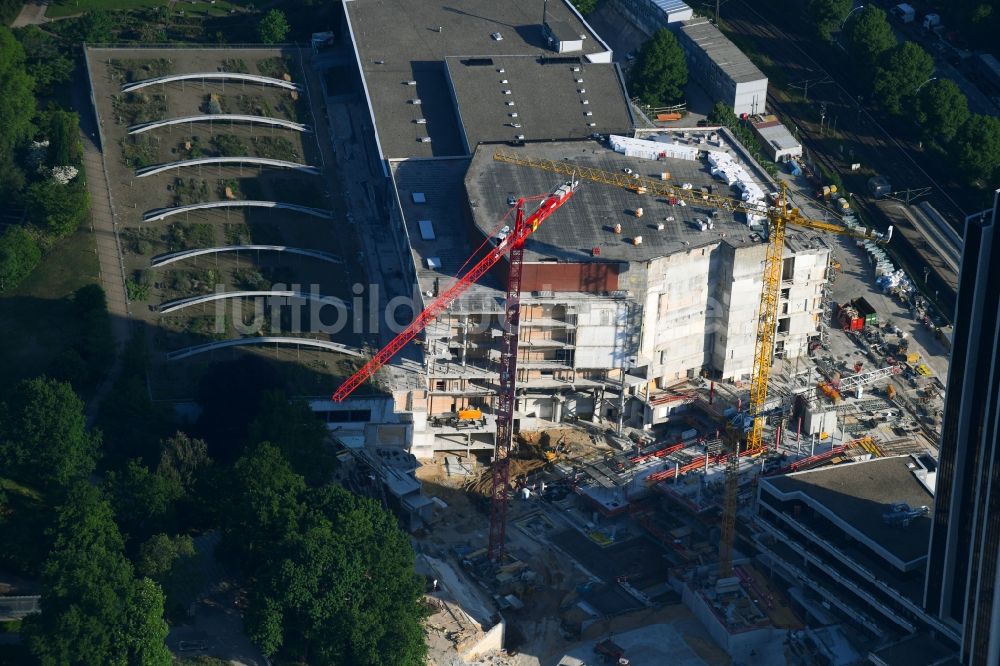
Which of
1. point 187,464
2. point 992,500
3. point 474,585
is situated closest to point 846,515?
point 992,500

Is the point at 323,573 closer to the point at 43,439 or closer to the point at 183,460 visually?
the point at 183,460

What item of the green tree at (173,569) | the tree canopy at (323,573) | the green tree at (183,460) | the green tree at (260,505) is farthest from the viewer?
the green tree at (183,460)

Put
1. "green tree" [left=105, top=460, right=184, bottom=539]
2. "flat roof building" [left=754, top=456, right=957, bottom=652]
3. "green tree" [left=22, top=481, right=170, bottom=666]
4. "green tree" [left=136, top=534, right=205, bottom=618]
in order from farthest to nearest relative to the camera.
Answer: "green tree" [left=105, top=460, right=184, bottom=539] → "flat roof building" [left=754, top=456, right=957, bottom=652] → "green tree" [left=136, top=534, right=205, bottom=618] → "green tree" [left=22, top=481, right=170, bottom=666]

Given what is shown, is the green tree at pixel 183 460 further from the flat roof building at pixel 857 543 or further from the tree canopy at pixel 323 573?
the flat roof building at pixel 857 543

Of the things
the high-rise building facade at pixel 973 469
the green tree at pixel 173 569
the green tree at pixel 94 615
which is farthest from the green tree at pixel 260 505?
the high-rise building facade at pixel 973 469

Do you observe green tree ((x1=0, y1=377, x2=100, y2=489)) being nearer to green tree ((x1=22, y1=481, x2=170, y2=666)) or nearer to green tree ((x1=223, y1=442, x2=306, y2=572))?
green tree ((x1=22, y1=481, x2=170, y2=666))

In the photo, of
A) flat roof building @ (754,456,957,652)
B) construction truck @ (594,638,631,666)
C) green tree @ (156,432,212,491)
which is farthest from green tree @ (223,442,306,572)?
flat roof building @ (754,456,957,652)

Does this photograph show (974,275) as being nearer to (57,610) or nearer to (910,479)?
(910,479)
